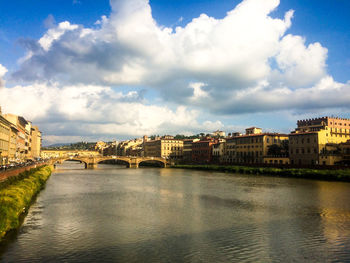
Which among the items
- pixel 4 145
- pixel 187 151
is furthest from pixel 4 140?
pixel 187 151

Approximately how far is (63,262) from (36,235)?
5613 millimetres

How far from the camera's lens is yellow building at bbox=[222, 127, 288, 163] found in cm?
9256

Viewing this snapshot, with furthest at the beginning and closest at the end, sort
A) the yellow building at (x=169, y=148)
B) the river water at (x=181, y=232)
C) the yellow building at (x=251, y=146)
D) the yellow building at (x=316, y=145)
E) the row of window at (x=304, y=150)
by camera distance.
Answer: the yellow building at (x=169, y=148), the yellow building at (x=251, y=146), the row of window at (x=304, y=150), the yellow building at (x=316, y=145), the river water at (x=181, y=232)

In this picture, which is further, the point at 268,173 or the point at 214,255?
the point at 268,173

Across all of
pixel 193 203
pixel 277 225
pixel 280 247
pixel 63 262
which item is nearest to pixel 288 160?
pixel 193 203

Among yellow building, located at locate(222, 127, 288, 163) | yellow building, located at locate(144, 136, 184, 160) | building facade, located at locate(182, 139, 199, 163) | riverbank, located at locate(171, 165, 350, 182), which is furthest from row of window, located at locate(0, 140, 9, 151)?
yellow building, located at locate(144, 136, 184, 160)

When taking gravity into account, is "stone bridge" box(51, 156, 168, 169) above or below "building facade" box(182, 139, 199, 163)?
below

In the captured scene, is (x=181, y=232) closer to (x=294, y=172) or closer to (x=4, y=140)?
(x=294, y=172)

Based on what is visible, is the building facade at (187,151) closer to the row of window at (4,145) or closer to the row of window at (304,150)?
the row of window at (304,150)

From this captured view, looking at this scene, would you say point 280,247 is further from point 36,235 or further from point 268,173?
point 268,173

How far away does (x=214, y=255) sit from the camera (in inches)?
650

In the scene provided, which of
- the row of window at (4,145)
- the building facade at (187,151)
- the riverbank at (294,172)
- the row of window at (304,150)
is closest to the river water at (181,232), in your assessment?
the riverbank at (294,172)

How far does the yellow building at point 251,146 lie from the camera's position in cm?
9256

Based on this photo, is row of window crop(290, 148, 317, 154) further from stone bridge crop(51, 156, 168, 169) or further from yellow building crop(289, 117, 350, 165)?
stone bridge crop(51, 156, 168, 169)
